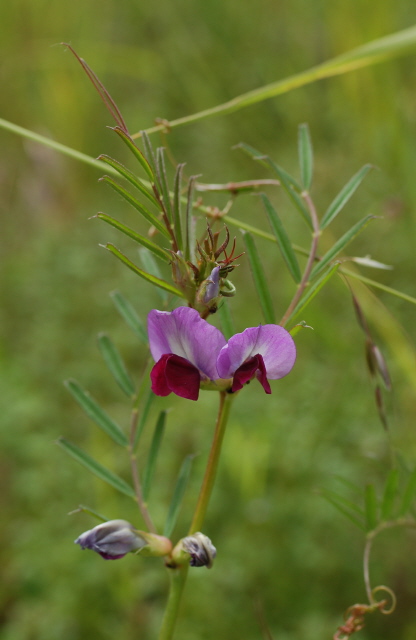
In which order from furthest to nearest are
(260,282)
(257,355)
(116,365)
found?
1. (116,365)
2. (260,282)
3. (257,355)

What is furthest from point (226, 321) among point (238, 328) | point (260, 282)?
point (238, 328)

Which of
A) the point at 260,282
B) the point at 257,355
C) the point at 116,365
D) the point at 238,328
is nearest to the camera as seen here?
the point at 257,355

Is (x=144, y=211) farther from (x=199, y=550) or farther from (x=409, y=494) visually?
(x=409, y=494)

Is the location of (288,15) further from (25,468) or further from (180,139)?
(25,468)

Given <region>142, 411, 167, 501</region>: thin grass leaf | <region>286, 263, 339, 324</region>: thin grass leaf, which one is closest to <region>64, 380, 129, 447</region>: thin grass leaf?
<region>142, 411, 167, 501</region>: thin grass leaf

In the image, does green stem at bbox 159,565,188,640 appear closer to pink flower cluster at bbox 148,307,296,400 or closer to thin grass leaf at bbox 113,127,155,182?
pink flower cluster at bbox 148,307,296,400

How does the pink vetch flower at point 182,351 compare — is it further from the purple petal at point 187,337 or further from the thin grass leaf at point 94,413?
the thin grass leaf at point 94,413
